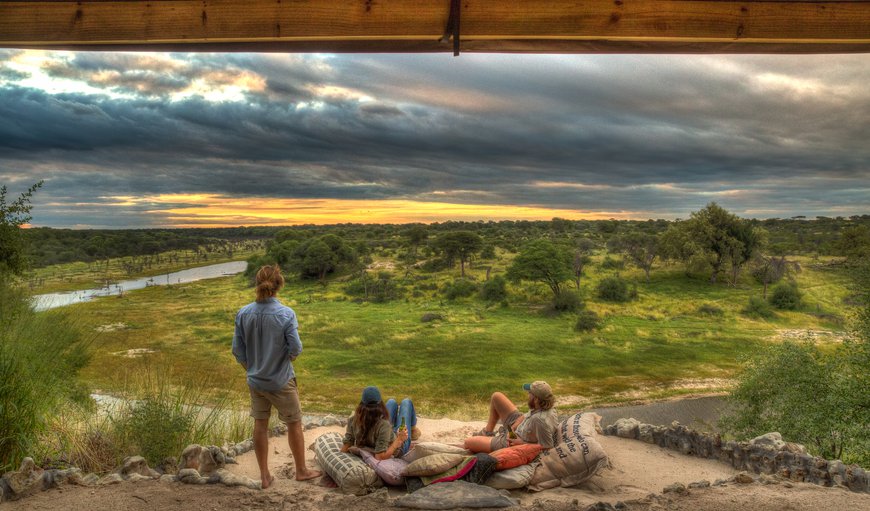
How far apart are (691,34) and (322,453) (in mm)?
5000

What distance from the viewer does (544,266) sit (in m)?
37.9

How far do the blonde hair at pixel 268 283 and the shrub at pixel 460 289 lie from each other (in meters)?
34.9

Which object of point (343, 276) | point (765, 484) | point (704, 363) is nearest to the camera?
point (765, 484)

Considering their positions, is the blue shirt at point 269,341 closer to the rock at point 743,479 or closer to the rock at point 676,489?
the rock at point 676,489

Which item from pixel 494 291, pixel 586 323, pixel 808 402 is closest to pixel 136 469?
pixel 808 402

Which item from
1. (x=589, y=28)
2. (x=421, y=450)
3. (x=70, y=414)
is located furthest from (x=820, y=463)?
(x=70, y=414)

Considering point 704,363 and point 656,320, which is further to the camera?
point 656,320

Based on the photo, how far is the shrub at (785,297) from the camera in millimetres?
34781

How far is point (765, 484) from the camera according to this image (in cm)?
489

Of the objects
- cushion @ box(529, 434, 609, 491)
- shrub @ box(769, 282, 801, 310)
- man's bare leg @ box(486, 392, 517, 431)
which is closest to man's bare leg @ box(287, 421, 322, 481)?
cushion @ box(529, 434, 609, 491)

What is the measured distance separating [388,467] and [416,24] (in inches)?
162

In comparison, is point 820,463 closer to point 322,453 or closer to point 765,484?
point 765,484

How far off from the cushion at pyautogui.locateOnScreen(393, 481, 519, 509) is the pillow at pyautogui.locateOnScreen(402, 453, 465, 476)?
12.4 inches

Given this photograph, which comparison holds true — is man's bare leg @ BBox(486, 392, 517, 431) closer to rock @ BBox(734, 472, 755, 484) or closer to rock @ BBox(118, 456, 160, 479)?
rock @ BBox(734, 472, 755, 484)
